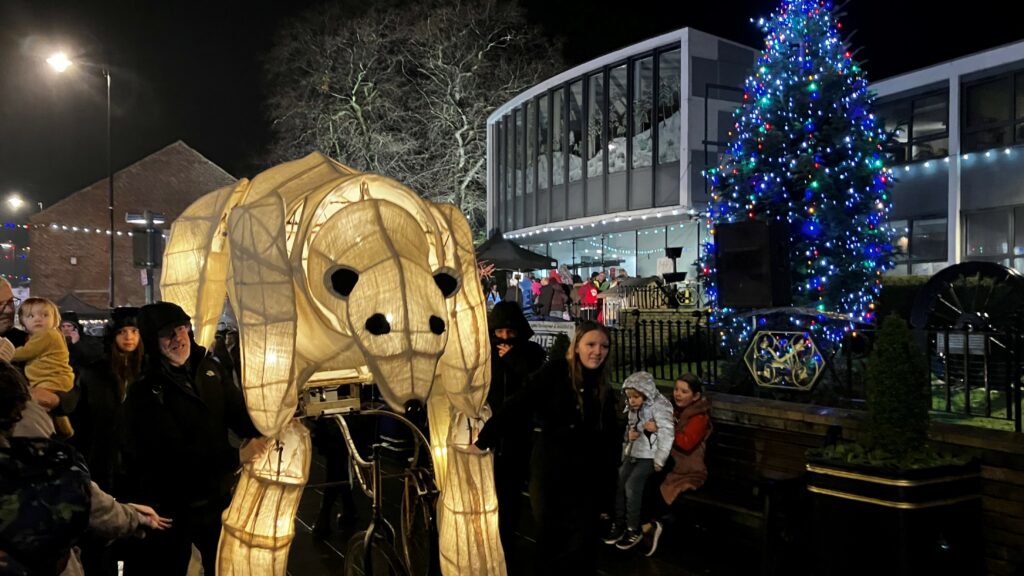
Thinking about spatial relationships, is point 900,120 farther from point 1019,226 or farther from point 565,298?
point 565,298

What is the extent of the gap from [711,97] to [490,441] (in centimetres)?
1741

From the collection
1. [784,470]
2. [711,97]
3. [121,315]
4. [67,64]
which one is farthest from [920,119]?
[67,64]

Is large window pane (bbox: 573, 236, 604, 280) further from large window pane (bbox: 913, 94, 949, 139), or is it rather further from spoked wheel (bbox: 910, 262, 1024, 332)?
spoked wheel (bbox: 910, 262, 1024, 332)

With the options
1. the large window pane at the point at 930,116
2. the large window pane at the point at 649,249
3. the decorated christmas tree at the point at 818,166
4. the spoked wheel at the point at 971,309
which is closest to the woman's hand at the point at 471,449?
the decorated christmas tree at the point at 818,166

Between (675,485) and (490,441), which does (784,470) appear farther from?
(490,441)

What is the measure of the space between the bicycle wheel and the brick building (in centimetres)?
3102

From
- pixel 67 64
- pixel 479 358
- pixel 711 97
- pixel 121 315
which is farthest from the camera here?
pixel 711 97

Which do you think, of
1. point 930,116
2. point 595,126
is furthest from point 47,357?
point 595,126

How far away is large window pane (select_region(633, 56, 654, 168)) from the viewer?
20.7 metres

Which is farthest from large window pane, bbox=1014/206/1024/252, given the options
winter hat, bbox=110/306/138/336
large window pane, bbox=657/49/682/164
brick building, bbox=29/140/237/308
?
brick building, bbox=29/140/237/308

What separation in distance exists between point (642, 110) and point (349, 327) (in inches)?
749

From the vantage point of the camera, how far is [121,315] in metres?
4.71

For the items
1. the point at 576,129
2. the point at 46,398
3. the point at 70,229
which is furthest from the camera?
the point at 70,229

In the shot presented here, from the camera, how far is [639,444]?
5.88m
